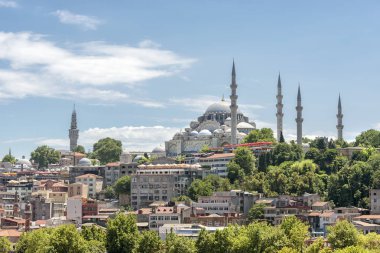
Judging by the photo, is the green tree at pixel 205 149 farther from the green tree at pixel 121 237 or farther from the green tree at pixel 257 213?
the green tree at pixel 121 237

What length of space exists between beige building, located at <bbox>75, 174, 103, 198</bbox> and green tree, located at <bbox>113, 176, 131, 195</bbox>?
26.0ft

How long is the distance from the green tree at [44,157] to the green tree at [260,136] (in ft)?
136

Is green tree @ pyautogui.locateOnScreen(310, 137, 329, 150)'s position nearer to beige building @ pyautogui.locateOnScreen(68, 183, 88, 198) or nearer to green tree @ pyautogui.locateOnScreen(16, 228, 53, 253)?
beige building @ pyautogui.locateOnScreen(68, 183, 88, 198)

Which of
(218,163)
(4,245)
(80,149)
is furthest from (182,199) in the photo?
(80,149)

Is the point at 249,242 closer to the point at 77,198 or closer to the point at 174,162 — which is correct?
the point at 77,198

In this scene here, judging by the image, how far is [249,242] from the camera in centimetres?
6962

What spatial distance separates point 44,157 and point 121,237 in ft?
278

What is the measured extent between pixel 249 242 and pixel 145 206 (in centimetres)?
3766

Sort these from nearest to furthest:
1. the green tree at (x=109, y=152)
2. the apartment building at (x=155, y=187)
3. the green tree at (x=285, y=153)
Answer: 1. the apartment building at (x=155, y=187)
2. the green tree at (x=285, y=153)
3. the green tree at (x=109, y=152)

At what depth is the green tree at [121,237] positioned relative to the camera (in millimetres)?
77000

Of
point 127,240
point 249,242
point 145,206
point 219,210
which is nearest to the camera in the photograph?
point 249,242

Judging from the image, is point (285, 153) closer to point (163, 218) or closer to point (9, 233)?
point (163, 218)

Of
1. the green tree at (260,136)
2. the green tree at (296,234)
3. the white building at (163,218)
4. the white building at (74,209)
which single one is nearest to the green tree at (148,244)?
the green tree at (296,234)

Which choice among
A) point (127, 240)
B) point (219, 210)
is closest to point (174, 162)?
point (219, 210)
